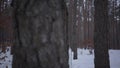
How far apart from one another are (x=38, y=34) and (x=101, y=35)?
630 cm

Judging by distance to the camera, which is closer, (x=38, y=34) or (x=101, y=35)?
(x=38, y=34)

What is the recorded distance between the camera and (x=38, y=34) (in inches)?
63.0

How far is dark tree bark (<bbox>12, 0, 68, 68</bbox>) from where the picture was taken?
62.5 inches

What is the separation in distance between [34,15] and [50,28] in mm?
154

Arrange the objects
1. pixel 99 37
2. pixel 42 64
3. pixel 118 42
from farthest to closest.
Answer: pixel 118 42
pixel 99 37
pixel 42 64

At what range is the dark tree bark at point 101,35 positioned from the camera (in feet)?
24.9

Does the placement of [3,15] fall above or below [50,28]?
above

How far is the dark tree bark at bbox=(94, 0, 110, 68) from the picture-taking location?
24.9 ft

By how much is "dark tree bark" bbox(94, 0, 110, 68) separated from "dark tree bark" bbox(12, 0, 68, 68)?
6120 millimetres

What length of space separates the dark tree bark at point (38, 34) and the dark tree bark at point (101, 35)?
612 centimetres

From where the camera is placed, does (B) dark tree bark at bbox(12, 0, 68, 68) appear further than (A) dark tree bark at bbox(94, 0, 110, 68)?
No

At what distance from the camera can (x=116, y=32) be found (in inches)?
1560

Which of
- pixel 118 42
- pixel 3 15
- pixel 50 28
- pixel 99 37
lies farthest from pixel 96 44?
pixel 118 42

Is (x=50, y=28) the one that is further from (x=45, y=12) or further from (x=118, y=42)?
(x=118, y=42)
